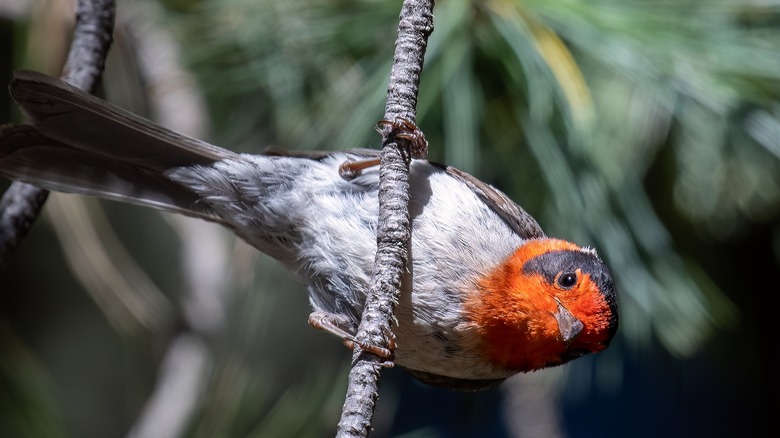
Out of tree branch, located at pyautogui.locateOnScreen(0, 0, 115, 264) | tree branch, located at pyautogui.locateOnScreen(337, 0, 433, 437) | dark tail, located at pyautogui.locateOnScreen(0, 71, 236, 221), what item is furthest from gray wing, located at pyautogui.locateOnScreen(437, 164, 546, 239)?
tree branch, located at pyautogui.locateOnScreen(0, 0, 115, 264)

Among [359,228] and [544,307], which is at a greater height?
[359,228]

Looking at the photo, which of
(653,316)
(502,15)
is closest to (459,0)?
(502,15)

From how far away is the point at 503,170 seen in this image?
252 cm

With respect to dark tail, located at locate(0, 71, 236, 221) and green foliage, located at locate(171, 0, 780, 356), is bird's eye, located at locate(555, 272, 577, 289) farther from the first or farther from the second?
dark tail, located at locate(0, 71, 236, 221)

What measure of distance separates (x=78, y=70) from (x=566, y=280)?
128cm

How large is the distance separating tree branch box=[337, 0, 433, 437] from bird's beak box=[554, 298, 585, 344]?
0.48 m

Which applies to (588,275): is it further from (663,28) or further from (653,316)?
(663,28)

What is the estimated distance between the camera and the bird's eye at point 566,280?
1976 millimetres

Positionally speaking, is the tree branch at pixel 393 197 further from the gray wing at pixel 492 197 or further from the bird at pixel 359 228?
the gray wing at pixel 492 197

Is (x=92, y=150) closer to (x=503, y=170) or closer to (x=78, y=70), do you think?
(x=78, y=70)

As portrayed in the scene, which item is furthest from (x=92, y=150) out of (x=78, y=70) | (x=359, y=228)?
(x=359, y=228)

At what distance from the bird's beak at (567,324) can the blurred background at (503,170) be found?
1.42ft

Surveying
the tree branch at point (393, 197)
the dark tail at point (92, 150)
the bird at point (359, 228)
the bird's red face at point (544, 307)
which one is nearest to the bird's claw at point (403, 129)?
the tree branch at point (393, 197)

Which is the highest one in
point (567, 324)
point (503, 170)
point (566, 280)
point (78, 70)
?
point (503, 170)
